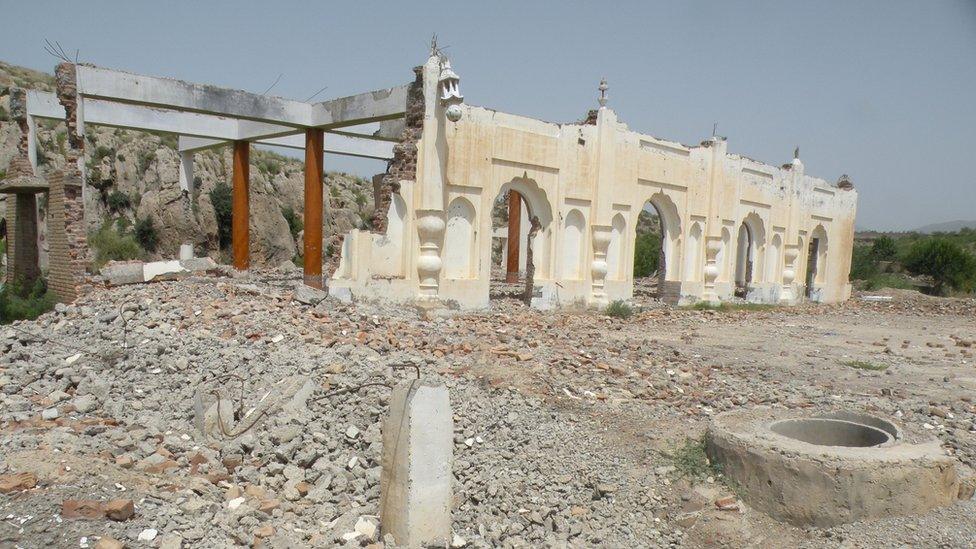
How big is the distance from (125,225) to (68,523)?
25.3 m

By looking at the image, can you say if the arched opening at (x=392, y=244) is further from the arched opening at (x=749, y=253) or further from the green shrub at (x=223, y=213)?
the green shrub at (x=223, y=213)

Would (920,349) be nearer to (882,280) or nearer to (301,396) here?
(301,396)

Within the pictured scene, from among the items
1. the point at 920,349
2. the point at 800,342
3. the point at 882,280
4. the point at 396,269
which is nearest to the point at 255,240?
the point at 396,269

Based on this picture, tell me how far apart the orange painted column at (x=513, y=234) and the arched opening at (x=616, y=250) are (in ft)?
16.0

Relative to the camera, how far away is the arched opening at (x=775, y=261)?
21.4m

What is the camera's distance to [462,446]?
5918 mm

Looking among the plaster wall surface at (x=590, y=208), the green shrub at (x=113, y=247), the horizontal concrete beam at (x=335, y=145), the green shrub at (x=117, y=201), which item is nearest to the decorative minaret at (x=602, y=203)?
the plaster wall surface at (x=590, y=208)

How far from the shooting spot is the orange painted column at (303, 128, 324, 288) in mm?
14430

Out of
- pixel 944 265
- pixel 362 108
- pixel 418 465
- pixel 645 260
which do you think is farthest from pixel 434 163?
pixel 944 265

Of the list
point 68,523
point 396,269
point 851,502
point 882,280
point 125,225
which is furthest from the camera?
point 882,280

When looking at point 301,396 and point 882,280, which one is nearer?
point 301,396

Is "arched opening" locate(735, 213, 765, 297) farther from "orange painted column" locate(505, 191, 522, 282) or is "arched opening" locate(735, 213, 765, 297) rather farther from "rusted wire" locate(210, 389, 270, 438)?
"rusted wire" locate(210, 389, 270, 438)

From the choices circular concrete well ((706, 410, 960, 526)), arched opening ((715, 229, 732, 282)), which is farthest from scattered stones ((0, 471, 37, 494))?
arched opening ((715, 229, 732, 282))

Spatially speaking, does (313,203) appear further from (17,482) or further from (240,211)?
(17,482)
